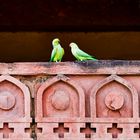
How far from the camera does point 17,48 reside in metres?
10.3

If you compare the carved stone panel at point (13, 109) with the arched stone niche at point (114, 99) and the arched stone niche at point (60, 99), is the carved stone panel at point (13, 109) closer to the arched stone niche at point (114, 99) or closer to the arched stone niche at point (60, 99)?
the arched stone niche at point (60, 99)

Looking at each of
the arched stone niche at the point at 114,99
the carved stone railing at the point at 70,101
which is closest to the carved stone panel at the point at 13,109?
the carved stone railing at the point at 70,101

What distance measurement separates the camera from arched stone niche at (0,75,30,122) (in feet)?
25.9

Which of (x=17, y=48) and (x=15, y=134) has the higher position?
(x=17, y=48)

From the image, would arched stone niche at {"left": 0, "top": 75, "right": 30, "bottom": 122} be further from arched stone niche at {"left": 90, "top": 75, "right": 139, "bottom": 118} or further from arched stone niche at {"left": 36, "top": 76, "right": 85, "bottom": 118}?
arched stone niche at {"left": 90, "top": 75, "right": 139, "bottom": 118}

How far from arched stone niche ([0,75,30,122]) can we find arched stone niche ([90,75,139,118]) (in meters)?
0.53

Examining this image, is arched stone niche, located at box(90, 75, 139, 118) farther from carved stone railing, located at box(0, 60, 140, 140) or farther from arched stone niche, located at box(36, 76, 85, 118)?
arched stone niche, located at box(36, 76, 85, 118)

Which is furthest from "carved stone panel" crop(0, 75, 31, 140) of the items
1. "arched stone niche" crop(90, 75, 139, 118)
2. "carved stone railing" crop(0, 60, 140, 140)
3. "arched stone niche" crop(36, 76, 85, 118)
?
"arched stone niche" crop(90, 75, 139, 118)

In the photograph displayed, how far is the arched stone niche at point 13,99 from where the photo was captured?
310 inches

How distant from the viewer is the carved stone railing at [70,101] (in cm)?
786

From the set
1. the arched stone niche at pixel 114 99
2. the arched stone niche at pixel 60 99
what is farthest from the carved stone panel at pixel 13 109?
the arched stone niche at pixel 114 99

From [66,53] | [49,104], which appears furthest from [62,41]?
[49,104]
